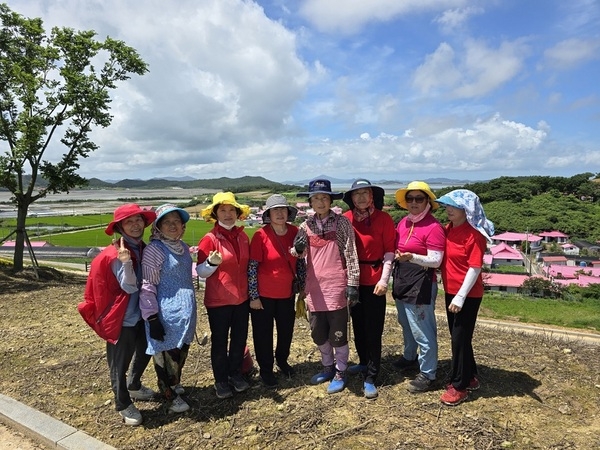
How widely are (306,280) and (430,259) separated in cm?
104

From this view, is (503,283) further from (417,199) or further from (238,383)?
(238,383)

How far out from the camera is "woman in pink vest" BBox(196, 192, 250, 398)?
10.6 feet

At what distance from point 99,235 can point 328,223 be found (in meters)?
54.4

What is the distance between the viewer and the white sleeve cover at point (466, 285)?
302cm

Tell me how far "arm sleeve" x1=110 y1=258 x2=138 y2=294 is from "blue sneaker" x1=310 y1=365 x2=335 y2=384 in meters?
1.85

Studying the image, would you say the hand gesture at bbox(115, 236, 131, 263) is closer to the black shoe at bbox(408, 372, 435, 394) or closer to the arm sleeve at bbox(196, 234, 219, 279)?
the arm sleeve at bbox(196, 234, 219, 279)

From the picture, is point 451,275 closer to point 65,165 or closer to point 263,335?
point 263,335

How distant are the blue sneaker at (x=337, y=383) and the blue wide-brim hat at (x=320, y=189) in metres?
1.58

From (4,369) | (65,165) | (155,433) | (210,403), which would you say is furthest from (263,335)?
(65,165)

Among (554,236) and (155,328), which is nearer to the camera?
(155,328)

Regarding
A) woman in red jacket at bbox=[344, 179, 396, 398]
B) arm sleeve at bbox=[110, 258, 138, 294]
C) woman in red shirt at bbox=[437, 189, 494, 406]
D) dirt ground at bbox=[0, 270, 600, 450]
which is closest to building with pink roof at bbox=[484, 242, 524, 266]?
dirt ground at bbox=[0, 270, 600, 450]

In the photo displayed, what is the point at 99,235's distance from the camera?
51.1 meters

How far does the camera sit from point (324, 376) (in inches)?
146

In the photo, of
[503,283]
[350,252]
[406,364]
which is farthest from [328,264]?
[503,283]
